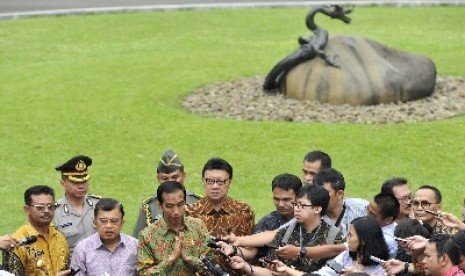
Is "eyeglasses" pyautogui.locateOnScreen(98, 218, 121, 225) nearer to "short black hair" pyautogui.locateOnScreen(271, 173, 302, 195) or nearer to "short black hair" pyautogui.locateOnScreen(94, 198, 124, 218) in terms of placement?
"short black hair" pyautogui.locateOnScreen(94, 198, 124, 218)

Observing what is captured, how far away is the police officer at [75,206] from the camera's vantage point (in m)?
12.2

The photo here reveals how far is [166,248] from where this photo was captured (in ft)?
36.0

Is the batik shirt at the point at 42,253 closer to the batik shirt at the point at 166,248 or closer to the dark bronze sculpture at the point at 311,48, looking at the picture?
the batik shirt at the point at 166,248

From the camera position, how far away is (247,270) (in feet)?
35.3

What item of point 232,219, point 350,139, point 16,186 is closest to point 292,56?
point 350,139

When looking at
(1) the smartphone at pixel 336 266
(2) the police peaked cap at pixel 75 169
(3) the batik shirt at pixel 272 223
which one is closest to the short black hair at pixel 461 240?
(1) the smartphone at pixel 336 266

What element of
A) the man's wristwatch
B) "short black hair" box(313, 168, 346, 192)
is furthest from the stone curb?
the man's wristwatch

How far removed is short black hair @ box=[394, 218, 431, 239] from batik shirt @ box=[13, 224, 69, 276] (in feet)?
10.8

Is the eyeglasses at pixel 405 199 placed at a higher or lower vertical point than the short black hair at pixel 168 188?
lower

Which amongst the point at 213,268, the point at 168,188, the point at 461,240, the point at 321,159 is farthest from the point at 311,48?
the point at 461,240

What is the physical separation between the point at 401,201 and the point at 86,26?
2225 centimetres

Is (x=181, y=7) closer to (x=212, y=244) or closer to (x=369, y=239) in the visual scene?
(x=212, y=244)

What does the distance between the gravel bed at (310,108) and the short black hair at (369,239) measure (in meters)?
11.3

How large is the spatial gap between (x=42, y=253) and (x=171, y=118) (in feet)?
35.5
